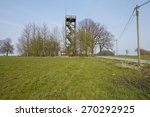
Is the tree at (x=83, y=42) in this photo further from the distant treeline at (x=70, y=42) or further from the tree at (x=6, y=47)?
the tree at (x=6, y=47)

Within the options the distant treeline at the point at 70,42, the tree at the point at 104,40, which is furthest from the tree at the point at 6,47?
the tree at the point at 104,40

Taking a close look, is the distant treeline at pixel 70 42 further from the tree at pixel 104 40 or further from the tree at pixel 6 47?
the tree at pixel 6 47

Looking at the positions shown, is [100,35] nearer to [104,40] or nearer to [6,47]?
[104,40]

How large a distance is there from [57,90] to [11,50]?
9431 cm

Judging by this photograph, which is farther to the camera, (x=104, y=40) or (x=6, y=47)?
(x=6, y=47)

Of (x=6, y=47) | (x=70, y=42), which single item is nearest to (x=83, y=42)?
(x=70, y=42)

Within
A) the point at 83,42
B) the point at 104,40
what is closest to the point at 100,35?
the point at 104,40

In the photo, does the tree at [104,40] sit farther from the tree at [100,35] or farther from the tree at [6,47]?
the tree at [6,47]

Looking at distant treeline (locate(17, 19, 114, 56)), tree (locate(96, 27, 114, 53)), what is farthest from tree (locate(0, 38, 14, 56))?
tree (locate(96, 27, 114, 53))

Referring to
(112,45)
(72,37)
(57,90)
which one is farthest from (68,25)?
(57,90)

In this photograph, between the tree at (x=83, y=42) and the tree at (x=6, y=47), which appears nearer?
the tree at (x=83, y=42)

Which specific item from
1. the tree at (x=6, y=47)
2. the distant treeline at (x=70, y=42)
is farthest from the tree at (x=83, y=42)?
the tree at (x=6, y=47)

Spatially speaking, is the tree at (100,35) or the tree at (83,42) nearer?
the tree at (83,42)

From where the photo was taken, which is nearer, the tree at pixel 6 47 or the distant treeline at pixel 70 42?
the distant treeline at pixel 70 42
